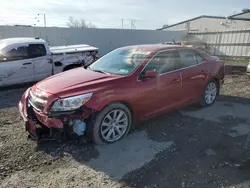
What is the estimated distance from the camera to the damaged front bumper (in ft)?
11.3

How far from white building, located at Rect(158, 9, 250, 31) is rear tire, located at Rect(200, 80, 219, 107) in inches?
694

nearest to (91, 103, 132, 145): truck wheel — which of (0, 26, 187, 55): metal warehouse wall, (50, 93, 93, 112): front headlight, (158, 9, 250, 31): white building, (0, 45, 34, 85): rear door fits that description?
(50, 93, 93, 112): front headlight

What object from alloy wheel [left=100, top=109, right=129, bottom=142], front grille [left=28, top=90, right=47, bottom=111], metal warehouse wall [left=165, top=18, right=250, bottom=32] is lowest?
alloy wheel [left=100, top=109, right=129, bottom=142]

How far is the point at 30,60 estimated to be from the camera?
7.66 meters

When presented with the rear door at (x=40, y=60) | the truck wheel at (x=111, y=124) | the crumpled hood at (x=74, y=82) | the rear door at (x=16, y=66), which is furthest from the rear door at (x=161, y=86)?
the rear door at (x=16, y=66)

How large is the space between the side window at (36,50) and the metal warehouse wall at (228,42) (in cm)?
1403

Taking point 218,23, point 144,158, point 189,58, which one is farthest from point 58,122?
point 218,23

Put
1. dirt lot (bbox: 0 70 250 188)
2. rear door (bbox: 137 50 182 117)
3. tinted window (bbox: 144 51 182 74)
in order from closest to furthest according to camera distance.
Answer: dirt lot (bbox: 0 70 250 188) → rear door (bbox: 137 50 182 117) → tinted window (bbox: 144 51 182 74)

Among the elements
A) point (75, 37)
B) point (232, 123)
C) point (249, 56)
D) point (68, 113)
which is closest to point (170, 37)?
point (249, 56)

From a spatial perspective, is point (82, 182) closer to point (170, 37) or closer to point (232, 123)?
point (232, 123)

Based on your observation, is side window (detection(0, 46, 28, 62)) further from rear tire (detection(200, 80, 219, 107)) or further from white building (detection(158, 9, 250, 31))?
white building (detection(158, 9, 250, 31))

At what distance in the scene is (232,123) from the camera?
482 cm

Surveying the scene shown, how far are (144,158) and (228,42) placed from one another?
1644 centimetres

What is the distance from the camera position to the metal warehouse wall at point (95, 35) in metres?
13.8
